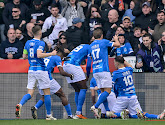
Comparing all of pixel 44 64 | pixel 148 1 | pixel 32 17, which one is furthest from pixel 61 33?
pixel 44 64

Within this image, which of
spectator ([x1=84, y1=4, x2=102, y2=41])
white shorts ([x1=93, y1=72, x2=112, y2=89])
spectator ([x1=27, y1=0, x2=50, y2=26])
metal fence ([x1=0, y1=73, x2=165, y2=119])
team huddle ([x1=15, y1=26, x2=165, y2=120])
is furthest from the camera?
spectator ([x1=27, y1=0, x2=50, y2=26])

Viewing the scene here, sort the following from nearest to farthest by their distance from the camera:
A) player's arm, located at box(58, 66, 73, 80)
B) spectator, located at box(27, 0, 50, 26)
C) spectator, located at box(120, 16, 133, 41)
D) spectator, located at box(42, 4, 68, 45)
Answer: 1. player's arm, located at box(58, 66, 73, 80)
2. spectator, located at box(120, 16, 133, 41)
3. spectator, located at box(42, 4, 68, 45)
4. spectator, located at box(27, 0, 50, 26)

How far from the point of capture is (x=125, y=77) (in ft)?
35.6

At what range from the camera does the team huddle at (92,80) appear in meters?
10.6

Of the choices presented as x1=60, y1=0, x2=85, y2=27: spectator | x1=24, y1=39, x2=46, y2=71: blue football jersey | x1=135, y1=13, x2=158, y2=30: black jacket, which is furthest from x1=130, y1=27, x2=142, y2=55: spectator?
x1=24, y1=39, x2=46, y2=71: blue football jersey

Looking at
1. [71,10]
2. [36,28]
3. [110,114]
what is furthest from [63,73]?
[71,10]

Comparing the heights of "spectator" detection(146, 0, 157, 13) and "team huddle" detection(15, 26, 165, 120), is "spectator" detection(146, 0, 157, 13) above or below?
above

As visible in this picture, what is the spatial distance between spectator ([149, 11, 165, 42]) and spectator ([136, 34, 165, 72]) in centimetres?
135

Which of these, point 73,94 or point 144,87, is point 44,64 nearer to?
point 73,94

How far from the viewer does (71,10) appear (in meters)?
15.8

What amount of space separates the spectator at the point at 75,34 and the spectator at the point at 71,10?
0.97m

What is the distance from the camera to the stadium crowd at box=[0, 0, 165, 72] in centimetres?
1312

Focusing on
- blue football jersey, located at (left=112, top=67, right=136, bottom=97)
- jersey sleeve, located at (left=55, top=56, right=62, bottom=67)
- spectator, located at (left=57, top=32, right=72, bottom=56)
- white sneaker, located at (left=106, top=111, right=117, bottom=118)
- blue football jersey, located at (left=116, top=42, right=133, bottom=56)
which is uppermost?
spectator, located at (left=57, top=32, right=72, bottom=56)

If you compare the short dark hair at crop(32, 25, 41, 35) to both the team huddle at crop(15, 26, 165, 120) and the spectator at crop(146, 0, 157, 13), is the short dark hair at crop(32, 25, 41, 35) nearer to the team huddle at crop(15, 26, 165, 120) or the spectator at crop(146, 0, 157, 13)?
the team huddle at crop(15, 26, 165, 120)
